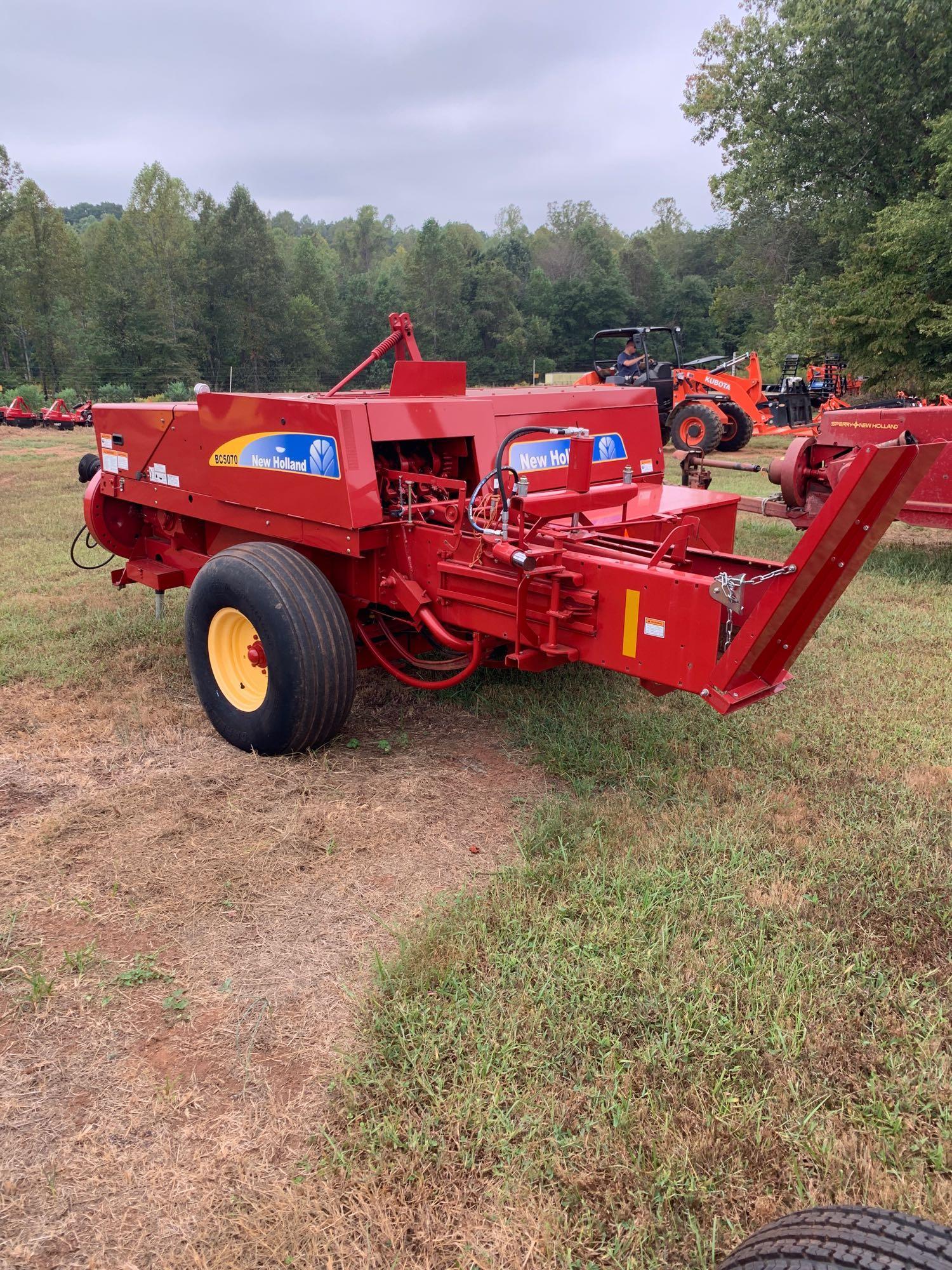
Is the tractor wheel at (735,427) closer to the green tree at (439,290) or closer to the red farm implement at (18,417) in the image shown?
the red farm implement at (18,417)

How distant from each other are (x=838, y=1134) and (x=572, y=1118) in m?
0.61

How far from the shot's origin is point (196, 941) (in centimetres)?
284

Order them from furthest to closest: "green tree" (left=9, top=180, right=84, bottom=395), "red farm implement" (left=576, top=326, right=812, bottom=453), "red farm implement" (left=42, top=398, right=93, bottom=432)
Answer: "green tree" (left=9, top=180, right=84, bottom=395)
"red farm implement" (left=42, top=398, right=93, bottom=432)
"red farm implement" (left=576, top=326, right=812, bottom=453)

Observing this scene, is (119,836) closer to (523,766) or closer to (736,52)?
(523,766)

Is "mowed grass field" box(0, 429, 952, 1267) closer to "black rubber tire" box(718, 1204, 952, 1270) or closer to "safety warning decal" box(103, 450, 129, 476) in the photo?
"black rubber tire" box(718, 1204, 952, 1270)

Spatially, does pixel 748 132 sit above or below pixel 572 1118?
above

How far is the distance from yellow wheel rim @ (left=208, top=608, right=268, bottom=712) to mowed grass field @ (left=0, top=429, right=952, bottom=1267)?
306mm

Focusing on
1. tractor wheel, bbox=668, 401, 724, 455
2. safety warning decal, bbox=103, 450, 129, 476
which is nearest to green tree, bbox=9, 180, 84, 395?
tractor wheel, bbox=668, 401, 724, 455

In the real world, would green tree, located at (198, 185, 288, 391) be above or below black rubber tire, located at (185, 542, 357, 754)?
above

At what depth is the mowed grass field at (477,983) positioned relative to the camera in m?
1.94

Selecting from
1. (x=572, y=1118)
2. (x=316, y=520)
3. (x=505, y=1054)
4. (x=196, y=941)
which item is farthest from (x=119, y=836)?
(x=572, y=1118)

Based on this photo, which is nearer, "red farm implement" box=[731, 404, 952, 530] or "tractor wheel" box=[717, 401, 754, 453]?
"red farm implement" box=[731, 404, 952, 530]

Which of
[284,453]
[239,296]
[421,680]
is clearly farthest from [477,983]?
[239,296]

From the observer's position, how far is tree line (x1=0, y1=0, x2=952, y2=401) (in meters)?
16.2
